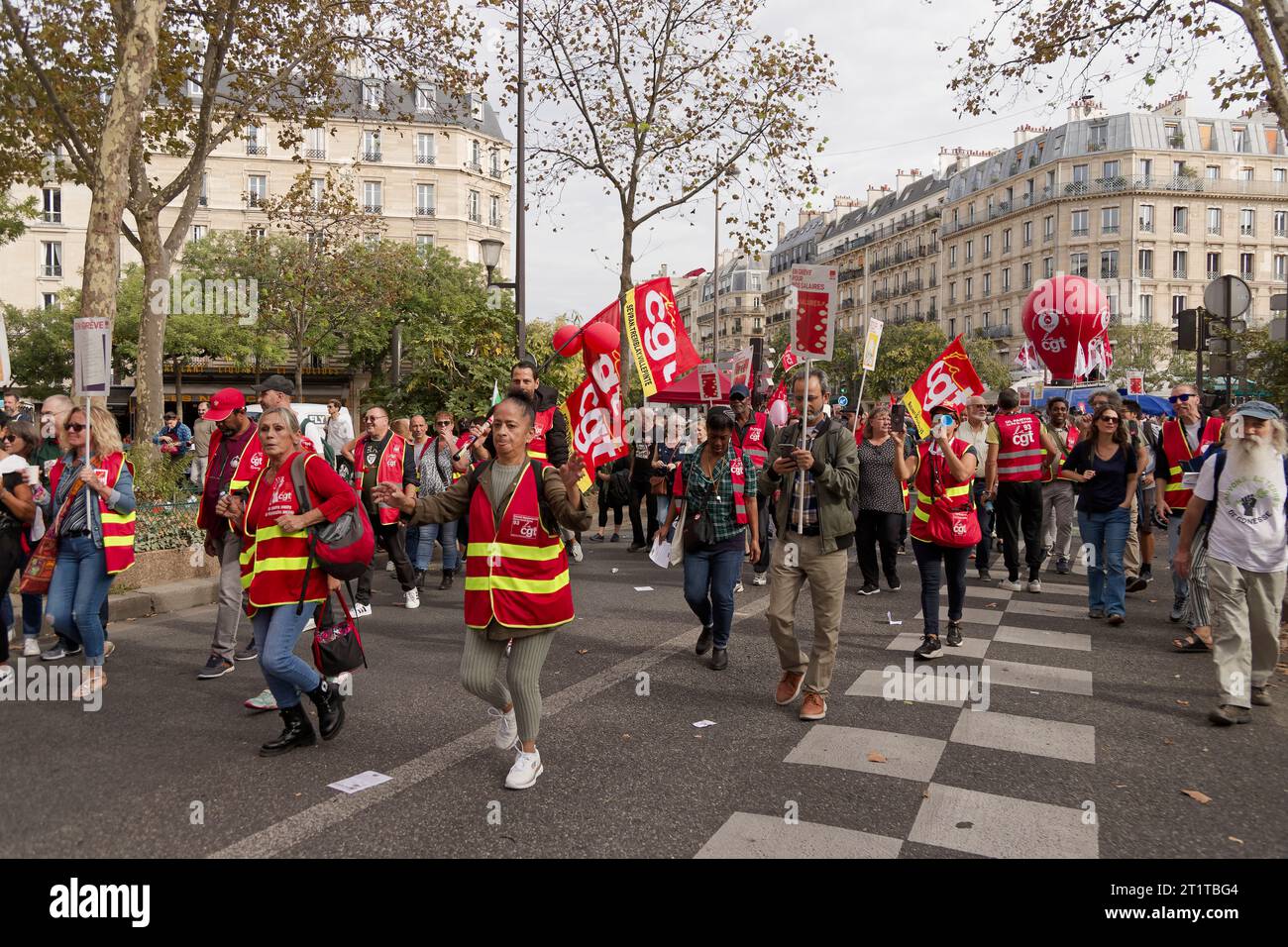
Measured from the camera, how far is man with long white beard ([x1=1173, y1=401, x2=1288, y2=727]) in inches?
212

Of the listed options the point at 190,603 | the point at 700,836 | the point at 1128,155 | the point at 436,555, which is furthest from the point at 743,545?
the point at 1128,155

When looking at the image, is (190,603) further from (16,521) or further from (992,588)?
(992,588)

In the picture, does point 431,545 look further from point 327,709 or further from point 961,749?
point 961,749

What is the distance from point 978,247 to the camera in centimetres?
6825

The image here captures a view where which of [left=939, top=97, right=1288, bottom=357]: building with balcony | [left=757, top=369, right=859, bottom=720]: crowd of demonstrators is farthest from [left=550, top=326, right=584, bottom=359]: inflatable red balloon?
[left=939, top=97, right=1288, bottom=357]: building with balcony

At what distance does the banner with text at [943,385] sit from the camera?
10.5 m

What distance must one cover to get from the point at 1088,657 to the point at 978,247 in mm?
66955

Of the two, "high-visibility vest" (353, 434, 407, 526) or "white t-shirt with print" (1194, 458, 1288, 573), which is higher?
"high-visibility vest" (353, 434, 407, 526)

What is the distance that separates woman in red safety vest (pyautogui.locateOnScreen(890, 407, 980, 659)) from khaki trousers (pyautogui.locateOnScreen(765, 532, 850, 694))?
147cm

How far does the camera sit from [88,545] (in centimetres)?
573

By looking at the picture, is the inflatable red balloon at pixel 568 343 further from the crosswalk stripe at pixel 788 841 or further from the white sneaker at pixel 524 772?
the crosswalk stripe at pixel 788 841

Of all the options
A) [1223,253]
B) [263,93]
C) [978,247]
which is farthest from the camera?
[978,247]

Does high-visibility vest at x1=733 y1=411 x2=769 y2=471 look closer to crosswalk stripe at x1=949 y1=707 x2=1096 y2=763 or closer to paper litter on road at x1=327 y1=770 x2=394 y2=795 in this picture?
crosswalk stripe at x1=949 y1=707 x2=1096 y2=763
